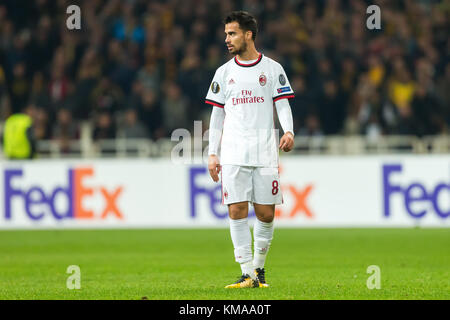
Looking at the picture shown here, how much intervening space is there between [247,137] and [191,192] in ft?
27.7

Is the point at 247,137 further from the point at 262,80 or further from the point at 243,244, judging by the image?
the point at 243,244

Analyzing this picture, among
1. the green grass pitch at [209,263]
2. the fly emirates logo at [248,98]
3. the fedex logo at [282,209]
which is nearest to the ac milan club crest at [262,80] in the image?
the fly emirates logo at [248,98]

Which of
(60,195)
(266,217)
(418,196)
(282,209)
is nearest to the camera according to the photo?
(266,217)

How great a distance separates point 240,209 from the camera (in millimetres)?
7824

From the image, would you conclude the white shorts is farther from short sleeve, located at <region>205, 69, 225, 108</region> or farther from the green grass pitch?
the green grass pitch

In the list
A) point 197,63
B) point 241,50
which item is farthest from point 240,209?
point 197,63

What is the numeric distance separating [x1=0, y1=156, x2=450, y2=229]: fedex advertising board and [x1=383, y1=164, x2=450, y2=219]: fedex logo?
0.02 m

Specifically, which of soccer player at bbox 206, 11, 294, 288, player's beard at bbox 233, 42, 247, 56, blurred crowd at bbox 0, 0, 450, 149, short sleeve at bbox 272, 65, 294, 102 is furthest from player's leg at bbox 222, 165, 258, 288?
blurred crowd at bbox 0, 0, 450, 149

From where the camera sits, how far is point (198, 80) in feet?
59.0

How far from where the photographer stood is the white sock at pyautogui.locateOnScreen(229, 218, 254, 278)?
785 centimetres

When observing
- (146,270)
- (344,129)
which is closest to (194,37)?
(344,129)

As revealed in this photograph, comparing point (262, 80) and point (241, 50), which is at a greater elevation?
point (241, 50)

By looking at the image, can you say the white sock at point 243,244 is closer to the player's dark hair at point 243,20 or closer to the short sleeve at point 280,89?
the short sleeve at point 280,89

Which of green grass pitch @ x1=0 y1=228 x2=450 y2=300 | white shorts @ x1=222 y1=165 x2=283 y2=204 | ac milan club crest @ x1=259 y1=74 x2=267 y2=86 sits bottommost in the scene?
green grass pitch @ x1=0 y1=228 x2=450 y2=300
